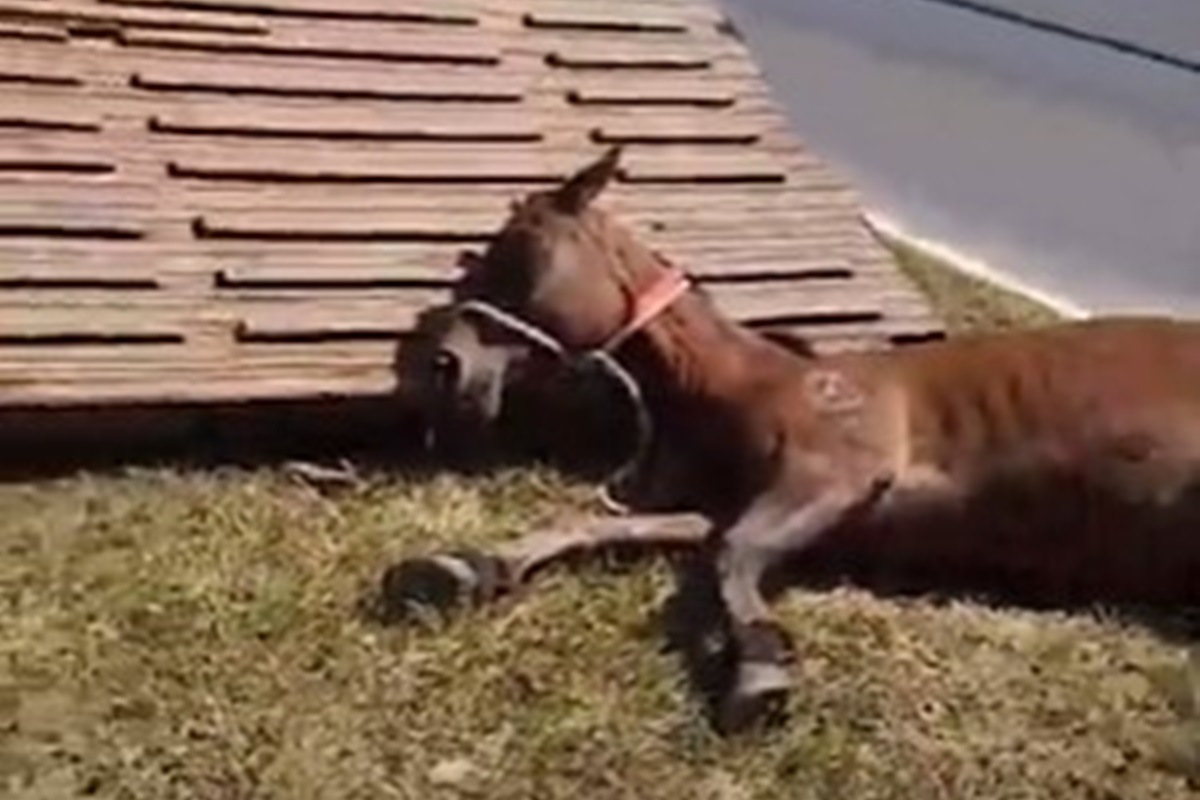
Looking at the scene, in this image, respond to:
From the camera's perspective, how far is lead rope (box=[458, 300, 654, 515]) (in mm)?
6184

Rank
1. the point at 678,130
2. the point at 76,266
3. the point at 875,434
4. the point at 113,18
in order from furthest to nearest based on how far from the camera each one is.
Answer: the point at 678,130
the point at 113,18
the point at 76,266
the point at 875,434

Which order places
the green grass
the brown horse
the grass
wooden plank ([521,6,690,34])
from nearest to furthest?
the grass
the brown horse
wooden plank ([521,6,690,34])
the green grass

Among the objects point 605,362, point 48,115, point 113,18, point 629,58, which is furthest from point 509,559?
point 629,58

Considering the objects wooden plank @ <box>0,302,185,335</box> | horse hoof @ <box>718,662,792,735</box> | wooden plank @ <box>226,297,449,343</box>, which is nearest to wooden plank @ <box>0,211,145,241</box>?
wooden plank @ <box>0,302,185,335</box>

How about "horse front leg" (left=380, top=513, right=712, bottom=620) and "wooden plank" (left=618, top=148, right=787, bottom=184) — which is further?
"wooden plank" (left=618, top=148, right=787, bottom=184)

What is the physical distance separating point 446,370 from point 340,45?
1209mm

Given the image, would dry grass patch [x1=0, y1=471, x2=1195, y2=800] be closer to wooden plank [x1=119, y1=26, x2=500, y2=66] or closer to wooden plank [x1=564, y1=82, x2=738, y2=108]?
wooden plank [x1=119, y1=26, x2=500, y2=66]

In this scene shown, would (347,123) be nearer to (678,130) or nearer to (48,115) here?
(48,115)

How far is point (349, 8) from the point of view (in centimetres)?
734

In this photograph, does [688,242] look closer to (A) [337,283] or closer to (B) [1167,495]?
(A) [337,283]

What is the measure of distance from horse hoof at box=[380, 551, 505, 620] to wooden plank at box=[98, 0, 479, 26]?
1808mm

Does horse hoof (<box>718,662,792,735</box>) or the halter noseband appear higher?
the halter noseband

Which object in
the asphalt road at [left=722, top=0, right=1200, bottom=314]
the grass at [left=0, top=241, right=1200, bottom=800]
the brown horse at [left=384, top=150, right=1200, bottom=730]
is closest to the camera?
the grass at [left=0, top=241, right=1200, bottom=800]

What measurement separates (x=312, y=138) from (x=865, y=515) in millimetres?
1636
